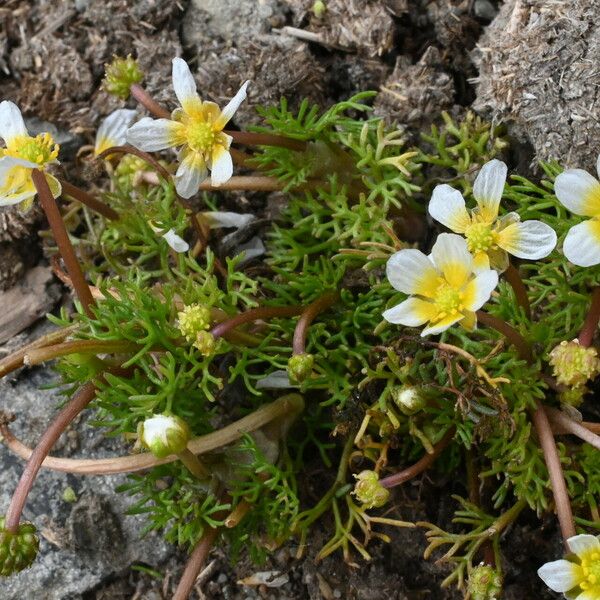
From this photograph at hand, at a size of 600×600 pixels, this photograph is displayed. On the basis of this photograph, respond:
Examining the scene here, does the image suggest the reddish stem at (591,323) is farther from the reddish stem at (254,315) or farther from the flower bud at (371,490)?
the reddish stem at (254,315)

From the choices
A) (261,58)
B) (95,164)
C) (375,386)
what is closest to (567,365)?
(375,386)

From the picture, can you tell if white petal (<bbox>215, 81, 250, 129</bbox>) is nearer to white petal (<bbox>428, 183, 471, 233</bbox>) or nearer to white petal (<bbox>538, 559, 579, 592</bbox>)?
white petal (<bbox>428, 183, 471, 233</bbox>)

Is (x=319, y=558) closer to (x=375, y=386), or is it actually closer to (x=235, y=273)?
(x=375, y=386)

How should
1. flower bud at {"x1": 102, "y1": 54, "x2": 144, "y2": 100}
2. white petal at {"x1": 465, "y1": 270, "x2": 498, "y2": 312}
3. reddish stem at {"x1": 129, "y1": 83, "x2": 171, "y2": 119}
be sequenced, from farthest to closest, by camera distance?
flower bud at {"x1": 102, "y1": 54, "x2": 144, "y2": 100}, reddish stem at {"x1": 129, "y1": 83, "x2": 171, "y2": 119}, white petal at {"x1": 465, "y1": 270, "x2": 498, "y2": 312}

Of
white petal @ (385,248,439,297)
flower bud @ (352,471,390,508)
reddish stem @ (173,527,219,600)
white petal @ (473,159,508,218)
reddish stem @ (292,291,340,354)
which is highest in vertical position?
white petal @ (473,159,508,218)

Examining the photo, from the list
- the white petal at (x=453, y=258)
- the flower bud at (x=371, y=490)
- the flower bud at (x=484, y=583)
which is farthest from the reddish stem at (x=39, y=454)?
the flower bud at (x=484, y=583)

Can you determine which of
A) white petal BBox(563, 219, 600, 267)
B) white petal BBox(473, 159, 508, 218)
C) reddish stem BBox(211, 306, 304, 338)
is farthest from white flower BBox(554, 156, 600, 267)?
reddish stem BBox(211, 306, 304, 338)
